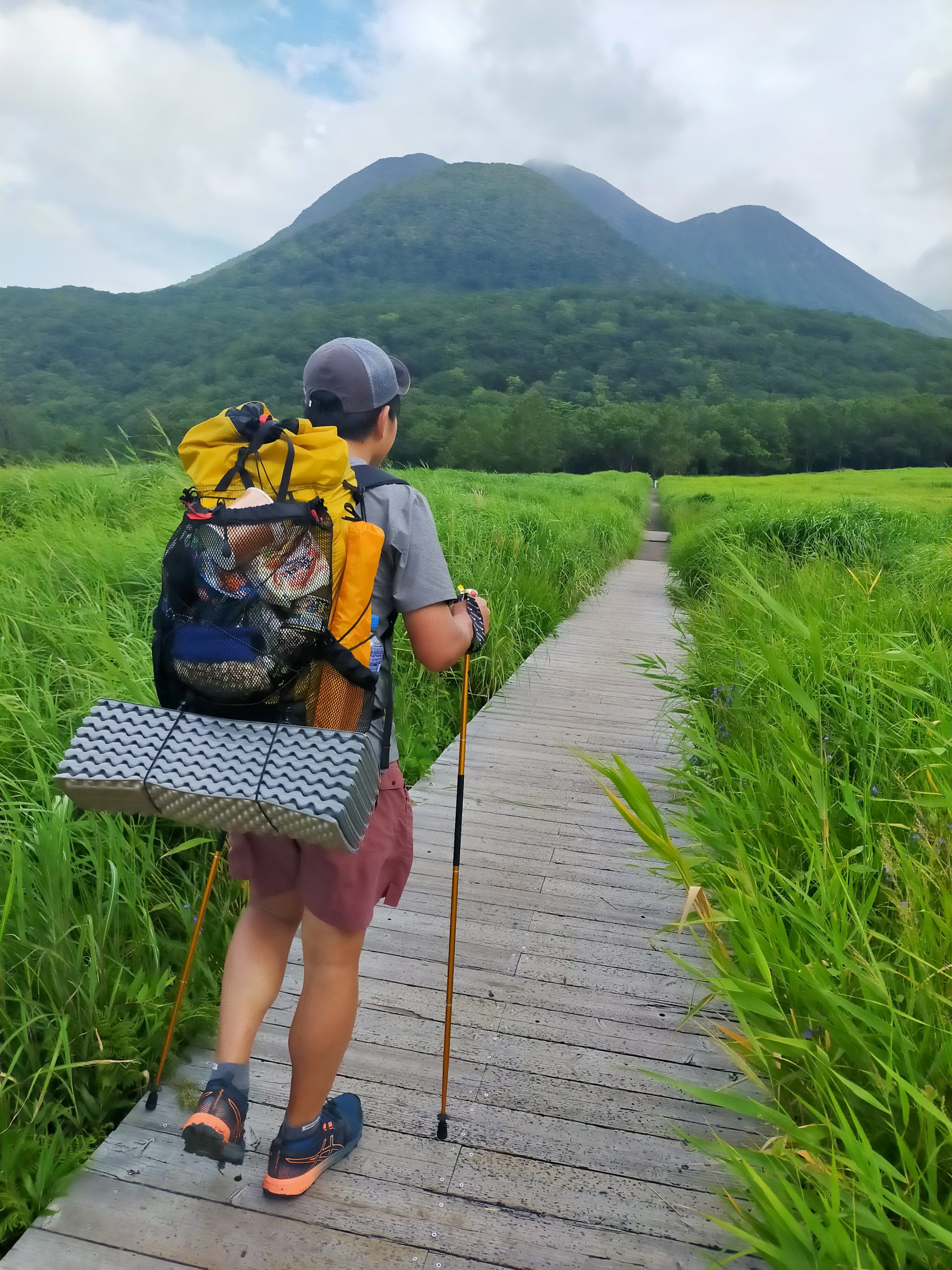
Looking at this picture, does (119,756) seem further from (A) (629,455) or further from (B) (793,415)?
(B) (793,415)

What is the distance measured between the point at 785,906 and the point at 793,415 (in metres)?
79.2

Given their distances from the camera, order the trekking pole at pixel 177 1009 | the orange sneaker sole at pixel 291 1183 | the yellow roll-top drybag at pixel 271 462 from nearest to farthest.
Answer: the yellow roll-top drybag at pixel 271 462, the orange sneaker sole at pixel 291 1183, the trekking pole at pixel 177 1009

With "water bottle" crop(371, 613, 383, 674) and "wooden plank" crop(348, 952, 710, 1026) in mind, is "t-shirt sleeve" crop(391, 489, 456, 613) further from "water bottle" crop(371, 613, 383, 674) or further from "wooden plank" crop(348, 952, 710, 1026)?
"wooden plank" crop(348, 952, 710, 1026)

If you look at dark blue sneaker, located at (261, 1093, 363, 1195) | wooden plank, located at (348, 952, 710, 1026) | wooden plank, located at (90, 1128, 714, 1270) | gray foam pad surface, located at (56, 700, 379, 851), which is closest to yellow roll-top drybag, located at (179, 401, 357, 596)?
gray foam pad surface, located at (56, 700, 379, 851)

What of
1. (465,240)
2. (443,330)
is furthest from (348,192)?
(443,330)

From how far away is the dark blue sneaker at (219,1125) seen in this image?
4.67 ft

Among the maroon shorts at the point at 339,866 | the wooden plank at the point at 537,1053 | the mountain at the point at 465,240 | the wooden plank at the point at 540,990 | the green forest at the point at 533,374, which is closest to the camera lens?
the maroon shorts at the point at 339,866

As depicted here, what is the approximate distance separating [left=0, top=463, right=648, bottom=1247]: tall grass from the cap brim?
4.47 feet

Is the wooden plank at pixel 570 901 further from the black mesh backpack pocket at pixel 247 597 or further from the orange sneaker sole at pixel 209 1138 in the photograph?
the black mesh backpack pocket at pixel 247 597

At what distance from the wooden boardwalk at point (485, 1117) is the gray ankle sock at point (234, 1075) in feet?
0.92

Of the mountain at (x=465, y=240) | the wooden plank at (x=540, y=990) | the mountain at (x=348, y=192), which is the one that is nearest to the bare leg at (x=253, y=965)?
the wooden plank at (x=540, y=990)

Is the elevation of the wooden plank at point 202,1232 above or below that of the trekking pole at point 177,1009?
below

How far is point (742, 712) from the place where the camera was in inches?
135

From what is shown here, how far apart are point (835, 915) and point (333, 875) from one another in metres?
1.01
